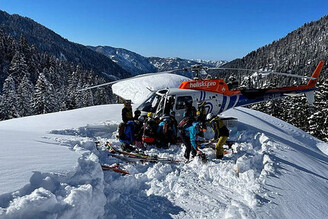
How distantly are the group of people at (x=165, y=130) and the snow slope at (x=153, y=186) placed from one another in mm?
811

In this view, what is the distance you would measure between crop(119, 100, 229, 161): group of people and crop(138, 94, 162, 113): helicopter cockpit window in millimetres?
431

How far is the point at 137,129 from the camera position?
29.2 ft

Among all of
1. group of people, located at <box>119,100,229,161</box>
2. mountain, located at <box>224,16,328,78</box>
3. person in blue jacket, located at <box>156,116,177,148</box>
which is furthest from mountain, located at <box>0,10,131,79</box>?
person in blue jacket, located at <box>156,116,177,148</box>

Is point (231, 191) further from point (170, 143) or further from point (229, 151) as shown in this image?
point (170, 143)

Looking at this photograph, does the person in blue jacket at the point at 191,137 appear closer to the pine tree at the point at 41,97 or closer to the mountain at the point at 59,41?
the pine tree at the point at 41,97

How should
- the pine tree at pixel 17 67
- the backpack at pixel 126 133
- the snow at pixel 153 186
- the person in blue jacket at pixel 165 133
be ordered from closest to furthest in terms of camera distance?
the snow at pixel 153 186, the backpack at pixel 126 133, the person in blue jacket at pixel 165 133, the pine tree at pixel 17 67

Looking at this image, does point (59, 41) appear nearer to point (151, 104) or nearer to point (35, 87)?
point (35, 87)

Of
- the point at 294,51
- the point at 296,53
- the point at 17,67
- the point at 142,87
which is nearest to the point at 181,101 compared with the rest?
the point at 142,87

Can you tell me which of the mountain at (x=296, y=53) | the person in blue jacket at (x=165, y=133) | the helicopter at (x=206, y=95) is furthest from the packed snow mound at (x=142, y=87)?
the mountain at (x=296, y=53)

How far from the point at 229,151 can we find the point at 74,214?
20.9ft

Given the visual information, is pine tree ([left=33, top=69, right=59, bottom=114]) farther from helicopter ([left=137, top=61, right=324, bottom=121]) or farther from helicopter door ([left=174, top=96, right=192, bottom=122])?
helicopter door ([left=174, top=96, right=192, bottom=122])

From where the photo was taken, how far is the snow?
3.05 m

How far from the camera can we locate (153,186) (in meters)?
4.99

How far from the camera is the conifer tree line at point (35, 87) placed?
3497 centimetres
